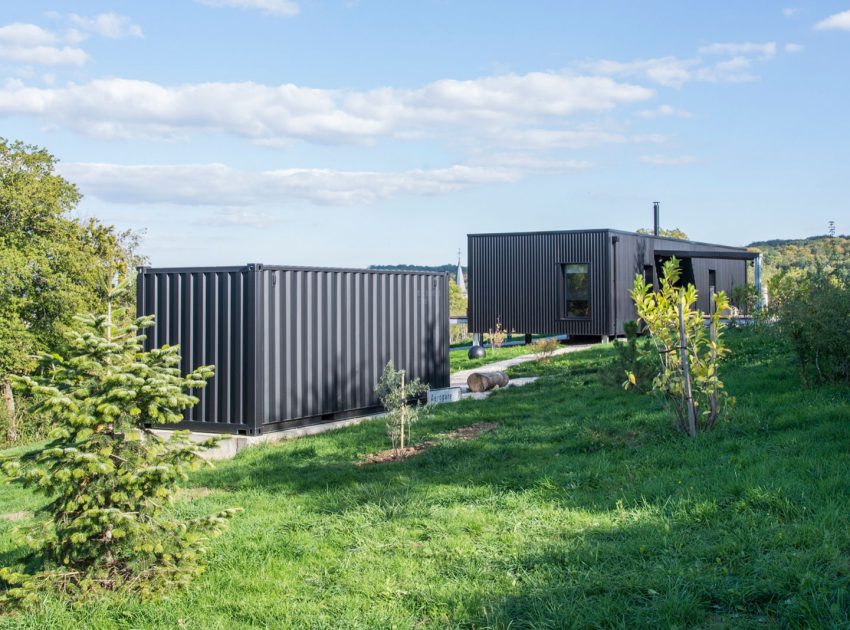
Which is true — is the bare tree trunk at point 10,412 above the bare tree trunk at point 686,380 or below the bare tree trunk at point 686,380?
below

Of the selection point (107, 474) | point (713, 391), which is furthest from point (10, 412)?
point (713, 391)

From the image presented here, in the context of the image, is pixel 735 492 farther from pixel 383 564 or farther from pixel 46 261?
pixel 46 261

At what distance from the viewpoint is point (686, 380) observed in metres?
6.82

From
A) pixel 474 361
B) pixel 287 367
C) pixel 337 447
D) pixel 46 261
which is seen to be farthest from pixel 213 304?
pixel 46 261

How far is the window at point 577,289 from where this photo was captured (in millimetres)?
21828

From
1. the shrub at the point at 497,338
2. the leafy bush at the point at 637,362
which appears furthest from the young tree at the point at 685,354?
the shrub at the point at 497,338

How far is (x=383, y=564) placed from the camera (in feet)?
14.5

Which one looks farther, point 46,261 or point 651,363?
point 46,261

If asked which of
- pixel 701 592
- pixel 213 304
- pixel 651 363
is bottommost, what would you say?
pixel 701 592

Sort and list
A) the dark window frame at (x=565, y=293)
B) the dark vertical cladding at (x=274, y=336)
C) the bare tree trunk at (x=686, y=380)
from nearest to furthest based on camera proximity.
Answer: the bare tree trunk at (x=686, y=380)
the dark vertical cladding at (x=274, y=336)
the dark window frame at (x=565, y=293)

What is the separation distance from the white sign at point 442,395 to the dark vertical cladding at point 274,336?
86 centimetres

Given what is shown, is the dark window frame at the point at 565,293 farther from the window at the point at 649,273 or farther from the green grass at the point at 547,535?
the green grass at the point at 547,535

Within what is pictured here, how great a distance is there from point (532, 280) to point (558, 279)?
794mm

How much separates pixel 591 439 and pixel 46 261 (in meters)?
22.0
